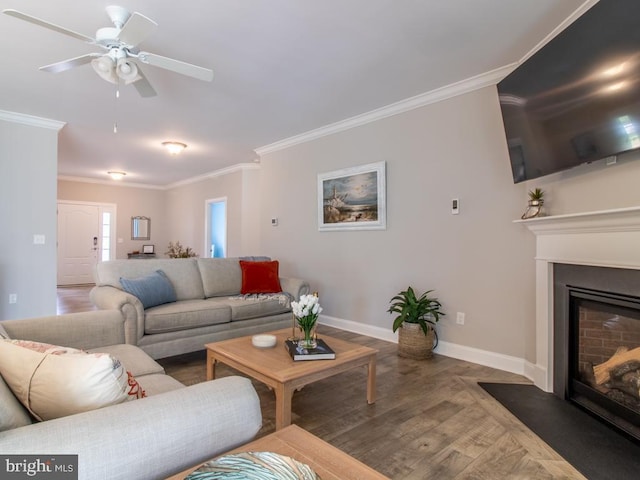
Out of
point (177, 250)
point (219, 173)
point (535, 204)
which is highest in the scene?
point (219, 173)

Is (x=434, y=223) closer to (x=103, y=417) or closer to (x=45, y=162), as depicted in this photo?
(x=103, y=417)

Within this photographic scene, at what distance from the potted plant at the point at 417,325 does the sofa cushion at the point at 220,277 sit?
173 centimetres

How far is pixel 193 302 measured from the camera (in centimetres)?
351

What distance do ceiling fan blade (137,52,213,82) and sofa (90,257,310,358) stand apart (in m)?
1.71

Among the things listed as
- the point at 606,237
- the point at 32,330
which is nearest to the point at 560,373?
the point at 606,237

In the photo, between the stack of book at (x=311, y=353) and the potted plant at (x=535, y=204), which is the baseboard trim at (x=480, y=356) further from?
the stack of book at (x=311, y=353)

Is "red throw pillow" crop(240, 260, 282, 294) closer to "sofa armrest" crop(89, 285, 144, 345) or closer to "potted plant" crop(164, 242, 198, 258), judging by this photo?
"sofa armrest" crop(89, 285, 144, 345)

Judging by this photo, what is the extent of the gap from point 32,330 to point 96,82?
98.1 inches

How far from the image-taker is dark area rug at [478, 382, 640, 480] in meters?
1.73

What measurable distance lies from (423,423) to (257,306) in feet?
6.36

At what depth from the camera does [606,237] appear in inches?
83.9

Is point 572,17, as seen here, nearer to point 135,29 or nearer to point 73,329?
point 135,29

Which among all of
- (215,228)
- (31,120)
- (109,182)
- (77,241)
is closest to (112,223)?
(77,241)

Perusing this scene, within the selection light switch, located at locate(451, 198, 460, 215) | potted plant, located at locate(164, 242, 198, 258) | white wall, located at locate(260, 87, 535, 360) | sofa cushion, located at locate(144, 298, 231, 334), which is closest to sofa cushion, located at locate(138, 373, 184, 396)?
sofa cushion, located at locate(144, 298, 231, 334)
